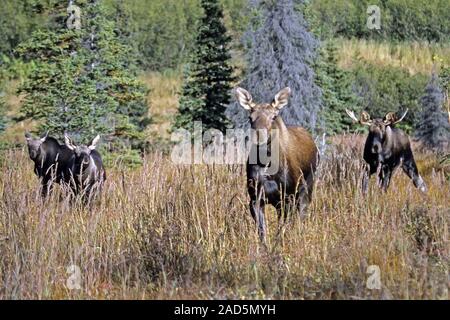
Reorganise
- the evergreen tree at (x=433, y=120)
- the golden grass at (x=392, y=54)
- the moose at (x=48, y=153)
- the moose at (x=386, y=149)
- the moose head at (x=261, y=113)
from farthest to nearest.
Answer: the golden grass at (x=392, y=54), the evergreen tree at (x=433, y=120), the moose at (x=48, y=153), the moose at (x=386, y=149), the moose head at (x=261, y=113)

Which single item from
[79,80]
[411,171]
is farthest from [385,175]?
[79,80]

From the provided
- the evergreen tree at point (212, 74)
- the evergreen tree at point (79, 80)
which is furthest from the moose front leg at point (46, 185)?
the evergreen tree at point (212, 74)

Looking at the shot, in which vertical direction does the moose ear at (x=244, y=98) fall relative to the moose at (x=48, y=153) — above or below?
above

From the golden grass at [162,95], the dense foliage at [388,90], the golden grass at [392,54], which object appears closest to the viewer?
the dense foliage at [388,90]

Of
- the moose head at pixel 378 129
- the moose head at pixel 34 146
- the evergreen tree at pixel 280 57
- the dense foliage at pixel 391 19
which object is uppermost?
the dense foliage at pixel 391 19

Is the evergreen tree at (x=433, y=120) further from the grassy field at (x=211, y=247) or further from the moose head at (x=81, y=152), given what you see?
the grassy field at (x=211, y=247)

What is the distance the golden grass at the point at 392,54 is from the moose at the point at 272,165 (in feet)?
86.8

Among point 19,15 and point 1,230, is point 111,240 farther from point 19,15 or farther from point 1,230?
point 19,15

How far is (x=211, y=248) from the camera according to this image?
574 centimetres

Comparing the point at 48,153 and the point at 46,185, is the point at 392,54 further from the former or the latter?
the point at 46,185

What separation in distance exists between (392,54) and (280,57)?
22.5 m

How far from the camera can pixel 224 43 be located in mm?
17000

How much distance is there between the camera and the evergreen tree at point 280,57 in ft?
49.4
